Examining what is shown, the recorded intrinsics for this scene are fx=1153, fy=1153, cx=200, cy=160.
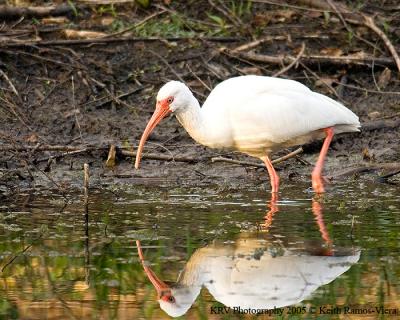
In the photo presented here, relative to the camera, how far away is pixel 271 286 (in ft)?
20.5

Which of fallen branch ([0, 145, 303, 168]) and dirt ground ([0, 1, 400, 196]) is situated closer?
fallen branch ([0, 145, 303, 168])

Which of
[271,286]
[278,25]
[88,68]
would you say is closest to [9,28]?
[88,68]

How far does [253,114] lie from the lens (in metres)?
9.38

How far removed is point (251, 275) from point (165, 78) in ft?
19.5

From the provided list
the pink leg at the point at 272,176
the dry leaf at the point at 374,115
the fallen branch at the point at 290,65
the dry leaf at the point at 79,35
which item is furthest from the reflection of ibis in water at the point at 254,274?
the dry leaf at the point at 79,35

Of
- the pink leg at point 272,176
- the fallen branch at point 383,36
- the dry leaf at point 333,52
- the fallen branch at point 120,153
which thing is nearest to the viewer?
the pink leg at point 272,176

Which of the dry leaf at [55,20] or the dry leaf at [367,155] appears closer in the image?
the dry leaf at [367,155]

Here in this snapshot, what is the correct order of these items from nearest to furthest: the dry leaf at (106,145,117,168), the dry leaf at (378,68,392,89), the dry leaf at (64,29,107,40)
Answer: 1. the dry leaf at (106,145,117,168)
2. the dry leaf at (378,68,392,89)
3. the dry leaf at (64,29,107,40)

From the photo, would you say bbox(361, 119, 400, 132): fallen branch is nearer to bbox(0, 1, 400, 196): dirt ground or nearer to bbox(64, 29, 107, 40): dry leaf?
bbox(0, 1, 400, 196): dirt ground

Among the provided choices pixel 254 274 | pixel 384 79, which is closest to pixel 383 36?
pixel 384 79

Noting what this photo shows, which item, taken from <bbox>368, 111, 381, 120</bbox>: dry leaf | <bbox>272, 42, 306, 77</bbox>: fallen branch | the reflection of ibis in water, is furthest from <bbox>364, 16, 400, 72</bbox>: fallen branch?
the reflection of ibis in water

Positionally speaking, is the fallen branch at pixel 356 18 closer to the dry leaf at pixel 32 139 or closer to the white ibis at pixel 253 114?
the white ibis at pixel 253 114

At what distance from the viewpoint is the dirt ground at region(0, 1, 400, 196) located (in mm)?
10445

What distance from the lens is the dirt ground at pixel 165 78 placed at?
34.3 ft
